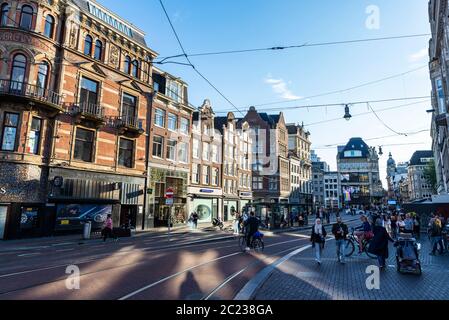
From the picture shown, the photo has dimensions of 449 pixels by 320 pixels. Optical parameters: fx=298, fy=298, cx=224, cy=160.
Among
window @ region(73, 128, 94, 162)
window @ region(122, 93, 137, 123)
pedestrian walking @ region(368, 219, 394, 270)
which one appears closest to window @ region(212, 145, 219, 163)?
window @ region(122, 93, 137, 123)

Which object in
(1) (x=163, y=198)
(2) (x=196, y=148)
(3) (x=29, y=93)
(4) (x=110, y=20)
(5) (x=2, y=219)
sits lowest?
(5) (x=2, y=219)

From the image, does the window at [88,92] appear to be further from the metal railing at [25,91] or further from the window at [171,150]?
the window at [171,150]

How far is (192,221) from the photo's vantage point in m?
28.3

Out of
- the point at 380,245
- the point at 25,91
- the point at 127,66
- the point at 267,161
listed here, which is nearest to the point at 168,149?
the point at 127,66

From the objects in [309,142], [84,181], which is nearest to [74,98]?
[84,181]

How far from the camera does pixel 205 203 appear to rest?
36.7 metres

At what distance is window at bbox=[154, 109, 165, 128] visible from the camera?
29.8 m

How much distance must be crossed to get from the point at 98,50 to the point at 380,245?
2474 centimetres

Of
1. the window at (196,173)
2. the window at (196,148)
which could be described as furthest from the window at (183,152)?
the window at (196,173)

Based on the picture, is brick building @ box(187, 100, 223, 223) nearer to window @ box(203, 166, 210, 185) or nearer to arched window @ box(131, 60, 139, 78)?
window @ box(203, 166, 210, 185)

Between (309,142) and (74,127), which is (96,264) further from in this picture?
(309,142)

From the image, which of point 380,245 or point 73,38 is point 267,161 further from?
point 380,245

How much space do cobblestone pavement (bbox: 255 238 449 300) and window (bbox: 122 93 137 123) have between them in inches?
817
